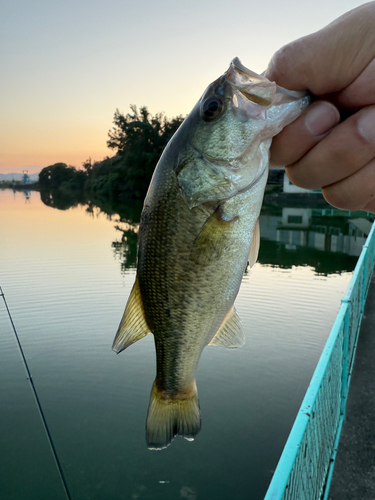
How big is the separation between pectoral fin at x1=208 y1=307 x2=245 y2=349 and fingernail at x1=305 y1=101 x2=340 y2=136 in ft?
2.74

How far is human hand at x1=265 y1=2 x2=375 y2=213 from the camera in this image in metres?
1.50

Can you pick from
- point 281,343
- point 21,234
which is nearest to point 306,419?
point 281,343

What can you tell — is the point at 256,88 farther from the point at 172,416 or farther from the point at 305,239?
the point at 305,239

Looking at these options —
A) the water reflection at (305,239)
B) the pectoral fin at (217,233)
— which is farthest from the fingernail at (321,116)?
the water reflection at (305,239)

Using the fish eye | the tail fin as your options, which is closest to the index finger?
the fish eye

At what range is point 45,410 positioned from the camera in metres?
7.25

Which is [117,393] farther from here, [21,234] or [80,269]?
[21,234]

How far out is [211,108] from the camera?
5.16 ft

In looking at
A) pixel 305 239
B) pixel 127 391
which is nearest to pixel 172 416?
pixel 127 391

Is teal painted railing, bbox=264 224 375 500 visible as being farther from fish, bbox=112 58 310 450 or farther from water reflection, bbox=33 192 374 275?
water reflection, bbox=33 192 374 275

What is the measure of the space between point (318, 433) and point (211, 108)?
2.28 m

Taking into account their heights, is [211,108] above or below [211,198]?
above

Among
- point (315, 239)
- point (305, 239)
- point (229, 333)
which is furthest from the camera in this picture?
point (315, 239)

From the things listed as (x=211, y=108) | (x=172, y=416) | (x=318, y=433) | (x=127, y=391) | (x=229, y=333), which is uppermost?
(x=211, y=108)
